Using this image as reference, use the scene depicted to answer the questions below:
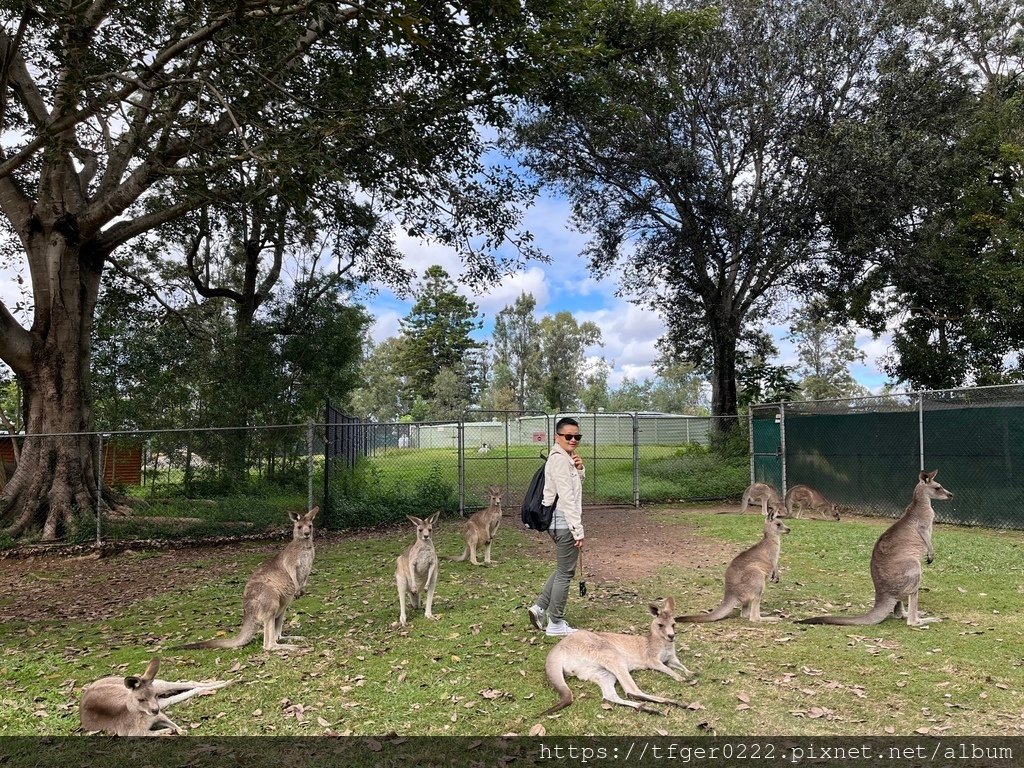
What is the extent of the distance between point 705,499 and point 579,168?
11808 millimetres

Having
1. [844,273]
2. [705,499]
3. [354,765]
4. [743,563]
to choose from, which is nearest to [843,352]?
[844,273]

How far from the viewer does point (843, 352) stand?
188ft

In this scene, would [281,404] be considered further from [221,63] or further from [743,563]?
[743,563]

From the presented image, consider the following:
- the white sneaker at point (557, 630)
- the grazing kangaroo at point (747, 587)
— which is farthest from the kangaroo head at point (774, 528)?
the white sneaker at point (557, 630)

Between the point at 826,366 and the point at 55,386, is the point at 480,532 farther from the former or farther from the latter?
the point at 826,366

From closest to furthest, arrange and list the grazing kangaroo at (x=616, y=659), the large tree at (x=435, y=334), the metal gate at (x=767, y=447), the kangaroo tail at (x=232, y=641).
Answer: the grazing kangaroo at (x=616, y=659) → the kangaroo tail at (x=232, y=641) → the metal gate at (x=767, y=447) → the large tree at (x=435, y=334)

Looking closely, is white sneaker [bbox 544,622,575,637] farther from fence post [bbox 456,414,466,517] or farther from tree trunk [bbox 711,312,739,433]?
tree trunk [bbox 711,312,739,433]

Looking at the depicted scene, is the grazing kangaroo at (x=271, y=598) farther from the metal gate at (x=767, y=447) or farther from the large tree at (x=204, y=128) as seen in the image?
the metal gate at (x=767, y=447)

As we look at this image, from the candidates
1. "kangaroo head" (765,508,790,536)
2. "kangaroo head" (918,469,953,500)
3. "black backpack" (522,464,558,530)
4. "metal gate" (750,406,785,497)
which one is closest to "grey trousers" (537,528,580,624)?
"black backpack" (522,464,558,530)

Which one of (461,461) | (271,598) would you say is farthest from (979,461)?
(271,598)

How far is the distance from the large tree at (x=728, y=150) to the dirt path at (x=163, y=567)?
10.9 m

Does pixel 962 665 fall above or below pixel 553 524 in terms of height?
below

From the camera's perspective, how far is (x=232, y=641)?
5852 mm

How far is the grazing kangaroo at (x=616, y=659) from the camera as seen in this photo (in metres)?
4.63
